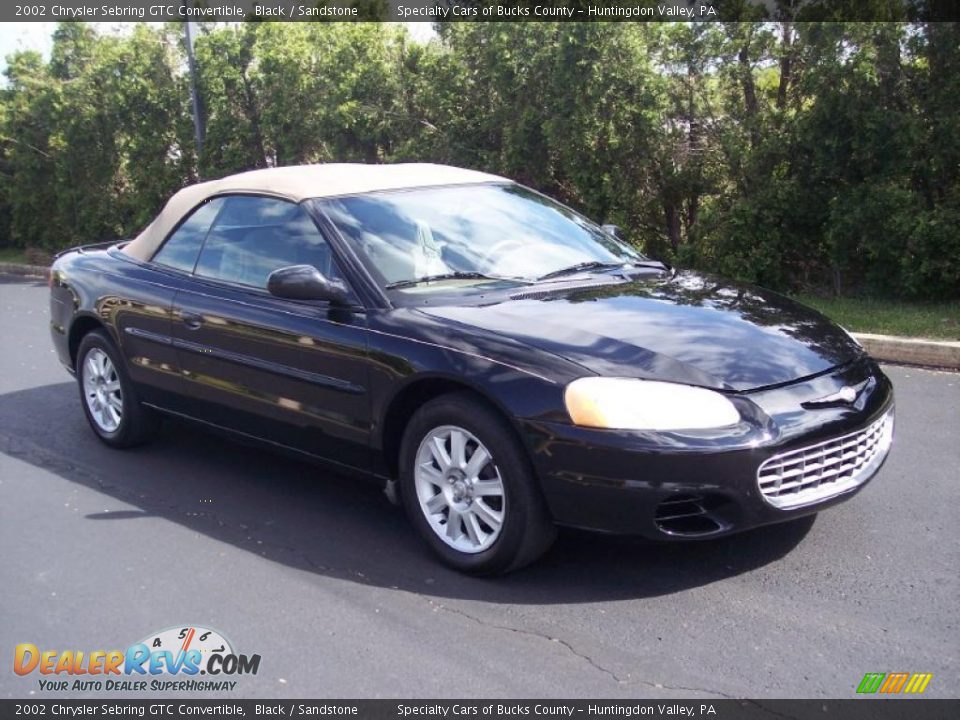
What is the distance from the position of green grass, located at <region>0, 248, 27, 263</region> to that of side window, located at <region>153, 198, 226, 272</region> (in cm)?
1573

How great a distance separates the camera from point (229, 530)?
4902 millimetres

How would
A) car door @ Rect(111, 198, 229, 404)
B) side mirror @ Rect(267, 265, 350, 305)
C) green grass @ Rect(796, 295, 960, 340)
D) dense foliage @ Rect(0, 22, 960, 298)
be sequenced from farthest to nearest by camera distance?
dense foliage @ Rect(0, 22, 960, 298) → green grass @ Rect(796, 295, 960, 340) → car door @ Rect(111, 198, 229, 404) → side mirror @ Rect(267, 265, 350, 305)

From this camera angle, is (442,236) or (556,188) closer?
(442,236)

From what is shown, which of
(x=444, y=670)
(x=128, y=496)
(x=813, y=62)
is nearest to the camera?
(x=444, y=670)

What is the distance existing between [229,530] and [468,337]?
5.25ft

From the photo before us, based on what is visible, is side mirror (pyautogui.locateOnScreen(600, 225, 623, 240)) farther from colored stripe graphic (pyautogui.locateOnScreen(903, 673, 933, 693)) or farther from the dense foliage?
the dense foliage

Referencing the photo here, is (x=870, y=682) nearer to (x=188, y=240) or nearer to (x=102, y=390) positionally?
(x=188, y=240)

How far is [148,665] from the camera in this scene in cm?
368

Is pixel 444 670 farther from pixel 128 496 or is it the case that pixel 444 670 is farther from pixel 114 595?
pixel 128 496

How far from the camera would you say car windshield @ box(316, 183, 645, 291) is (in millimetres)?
4793

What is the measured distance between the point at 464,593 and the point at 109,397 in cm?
311

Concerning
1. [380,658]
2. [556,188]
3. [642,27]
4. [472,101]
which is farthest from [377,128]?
[380,658]

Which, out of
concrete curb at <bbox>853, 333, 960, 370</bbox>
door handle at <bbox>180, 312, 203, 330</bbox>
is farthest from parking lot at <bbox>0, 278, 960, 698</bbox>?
concrete curb at <bbox>853, 333, 960, 370</bbox>

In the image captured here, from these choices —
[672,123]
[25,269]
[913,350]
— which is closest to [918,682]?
[913,350]
